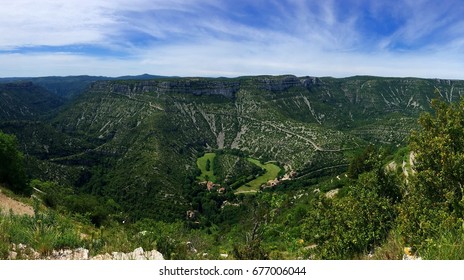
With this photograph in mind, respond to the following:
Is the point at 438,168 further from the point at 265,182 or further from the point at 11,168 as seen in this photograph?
the point at 265,182

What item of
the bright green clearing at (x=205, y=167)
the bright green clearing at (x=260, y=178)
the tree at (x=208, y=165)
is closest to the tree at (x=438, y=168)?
the bright green clearing at (x=260, y=178)

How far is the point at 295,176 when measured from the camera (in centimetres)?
12494

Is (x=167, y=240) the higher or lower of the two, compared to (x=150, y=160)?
higher

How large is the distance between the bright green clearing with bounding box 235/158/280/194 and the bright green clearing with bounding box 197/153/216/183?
17348 millimetres

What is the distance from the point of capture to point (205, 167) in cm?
15475

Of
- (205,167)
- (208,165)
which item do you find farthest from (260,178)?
(208,165)

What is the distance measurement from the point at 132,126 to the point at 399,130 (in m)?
145

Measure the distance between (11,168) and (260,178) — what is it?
112 metres

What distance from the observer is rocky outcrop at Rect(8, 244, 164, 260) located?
5.35m

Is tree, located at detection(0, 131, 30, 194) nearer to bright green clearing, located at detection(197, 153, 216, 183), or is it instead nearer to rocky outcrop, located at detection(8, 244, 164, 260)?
rocky outcrop, located at detection(8, 244, 164, 260)

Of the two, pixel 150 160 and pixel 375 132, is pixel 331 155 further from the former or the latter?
pixel 150 160

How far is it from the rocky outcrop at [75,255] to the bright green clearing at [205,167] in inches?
5056

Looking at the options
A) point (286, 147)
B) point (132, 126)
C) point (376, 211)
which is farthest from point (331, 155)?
point (376, 211)

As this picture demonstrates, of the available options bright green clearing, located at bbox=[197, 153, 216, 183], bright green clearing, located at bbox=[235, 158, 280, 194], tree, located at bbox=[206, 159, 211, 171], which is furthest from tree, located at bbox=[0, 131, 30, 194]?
tree, located at bbox=[206, 159, 211, 171]
